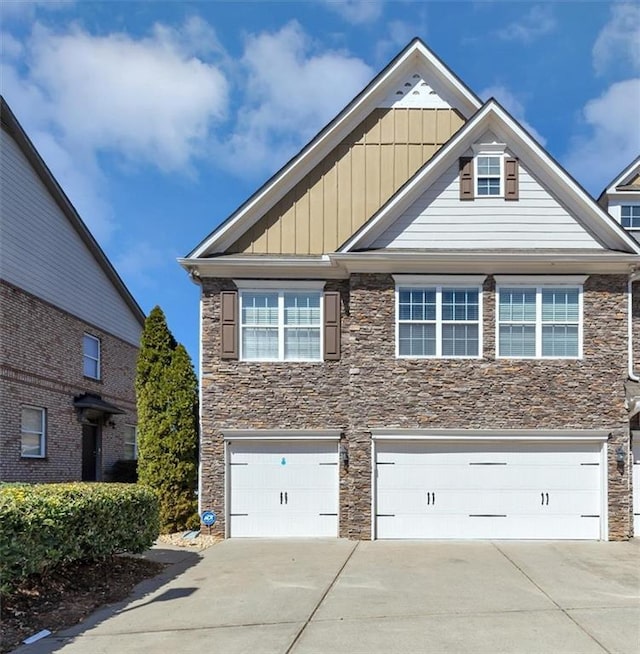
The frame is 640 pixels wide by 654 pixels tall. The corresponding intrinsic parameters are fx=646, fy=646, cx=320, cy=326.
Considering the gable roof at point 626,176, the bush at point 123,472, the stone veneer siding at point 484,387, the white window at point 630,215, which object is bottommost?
the bush at point 123,472

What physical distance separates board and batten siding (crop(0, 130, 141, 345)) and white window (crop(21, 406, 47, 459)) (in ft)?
9.38

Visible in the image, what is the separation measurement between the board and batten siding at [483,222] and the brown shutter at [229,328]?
124 inches

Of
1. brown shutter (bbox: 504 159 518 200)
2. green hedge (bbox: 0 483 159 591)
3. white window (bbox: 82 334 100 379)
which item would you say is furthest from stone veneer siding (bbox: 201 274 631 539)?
white window (bbox: 82 334 100 379)

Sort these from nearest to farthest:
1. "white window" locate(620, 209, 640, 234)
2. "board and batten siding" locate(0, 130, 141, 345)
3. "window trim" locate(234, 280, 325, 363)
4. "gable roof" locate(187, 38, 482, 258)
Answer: "window trim" locate(234, 280, 325, 363), "gable roof" locate(187, 38, 482, 258), "board and batten siding" locate(0, 130, 141, 345), "white window" locate(620, 209, 640, 234)

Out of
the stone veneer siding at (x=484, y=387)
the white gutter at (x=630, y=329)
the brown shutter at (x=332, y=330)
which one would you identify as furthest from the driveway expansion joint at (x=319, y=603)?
the white gutter at (x=630, y=329)

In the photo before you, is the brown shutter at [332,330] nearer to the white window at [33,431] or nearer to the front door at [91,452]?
the white window at [33,431]

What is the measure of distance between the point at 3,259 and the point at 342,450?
8.66 meters

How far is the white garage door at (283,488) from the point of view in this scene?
42.7 ft

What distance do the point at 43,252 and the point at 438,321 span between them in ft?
33.8

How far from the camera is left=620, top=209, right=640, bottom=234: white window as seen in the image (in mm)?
15258

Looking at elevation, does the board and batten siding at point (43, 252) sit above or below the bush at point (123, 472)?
above

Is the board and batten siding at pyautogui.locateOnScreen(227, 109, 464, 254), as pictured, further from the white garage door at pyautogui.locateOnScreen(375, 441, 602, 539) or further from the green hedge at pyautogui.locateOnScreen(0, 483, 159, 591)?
the green hedge at pyautogui.locateOnScreen(0, 483, 159, 591)

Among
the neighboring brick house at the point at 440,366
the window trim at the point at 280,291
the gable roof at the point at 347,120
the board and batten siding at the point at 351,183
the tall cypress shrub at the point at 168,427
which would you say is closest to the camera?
the neighboring brick house at the point at 440,366

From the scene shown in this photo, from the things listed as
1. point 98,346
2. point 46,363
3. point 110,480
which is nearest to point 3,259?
point 46,363
